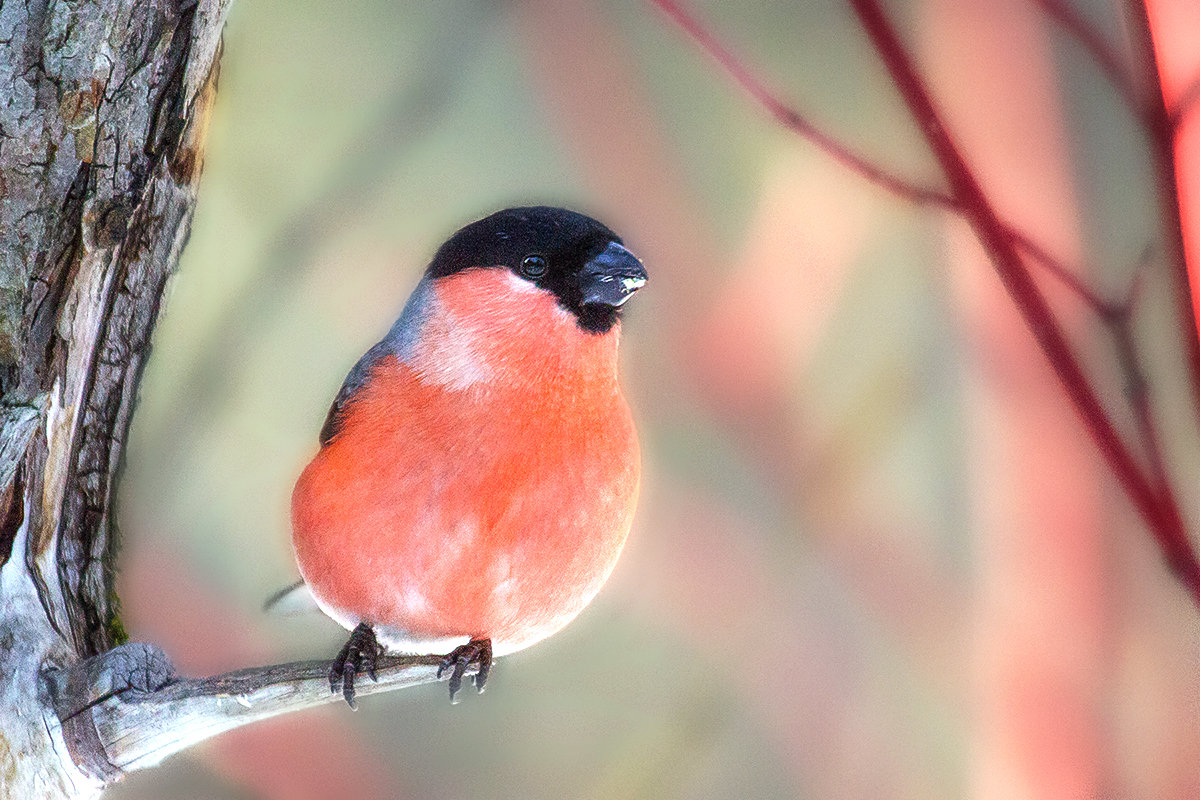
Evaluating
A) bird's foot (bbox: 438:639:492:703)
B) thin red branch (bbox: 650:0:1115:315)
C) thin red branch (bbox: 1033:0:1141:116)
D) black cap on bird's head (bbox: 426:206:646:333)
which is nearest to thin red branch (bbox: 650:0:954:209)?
thin red branch (bbox: 650:0:1115:315)

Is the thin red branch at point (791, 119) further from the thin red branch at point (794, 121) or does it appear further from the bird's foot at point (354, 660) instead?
the bird's foot at point (354, 660)

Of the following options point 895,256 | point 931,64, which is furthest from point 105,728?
point 931,64

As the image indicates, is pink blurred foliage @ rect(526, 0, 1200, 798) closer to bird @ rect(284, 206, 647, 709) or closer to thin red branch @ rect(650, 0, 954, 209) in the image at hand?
thin red branch @ rect(650, 0, 954, 209)

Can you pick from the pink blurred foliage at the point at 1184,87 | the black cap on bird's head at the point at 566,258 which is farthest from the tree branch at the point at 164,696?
the pink blurred foliage at the point at 1184,87

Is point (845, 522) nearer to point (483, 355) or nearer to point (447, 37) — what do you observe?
point (483, 355)

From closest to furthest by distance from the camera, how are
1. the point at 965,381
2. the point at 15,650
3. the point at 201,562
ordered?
1. the point at 15,650
2. the point at 201,562
3. the point at 965,381

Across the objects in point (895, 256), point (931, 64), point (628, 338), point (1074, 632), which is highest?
point (931, 64)
